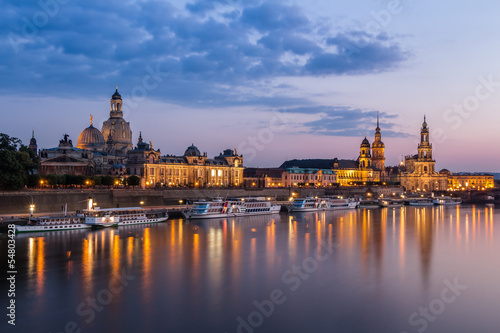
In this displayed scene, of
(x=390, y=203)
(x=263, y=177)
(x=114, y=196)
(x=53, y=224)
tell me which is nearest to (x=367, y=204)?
(x=390, y=203)

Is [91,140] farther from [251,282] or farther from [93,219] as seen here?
[251,282]

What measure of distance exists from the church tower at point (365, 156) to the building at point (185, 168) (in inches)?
1930

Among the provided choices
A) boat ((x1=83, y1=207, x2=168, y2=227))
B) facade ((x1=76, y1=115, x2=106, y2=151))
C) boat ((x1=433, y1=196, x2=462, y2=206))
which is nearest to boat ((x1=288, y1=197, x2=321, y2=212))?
boat ((x1=83, y1=207, x2=168, y2=227))

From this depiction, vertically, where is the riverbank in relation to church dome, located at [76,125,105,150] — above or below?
below

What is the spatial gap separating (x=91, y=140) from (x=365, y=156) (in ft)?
246

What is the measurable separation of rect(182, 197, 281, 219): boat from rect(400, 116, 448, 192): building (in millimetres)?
73908

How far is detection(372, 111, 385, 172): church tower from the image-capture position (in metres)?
142

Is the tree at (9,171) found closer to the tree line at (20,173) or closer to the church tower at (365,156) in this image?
the tree line at (20,173)

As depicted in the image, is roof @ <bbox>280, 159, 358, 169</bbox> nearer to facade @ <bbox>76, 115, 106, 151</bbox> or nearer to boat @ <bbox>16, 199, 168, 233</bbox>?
facade @ <bbox>76, 115, 106, 151</bbox>

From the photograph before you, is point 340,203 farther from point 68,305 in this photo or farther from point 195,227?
point 68,305

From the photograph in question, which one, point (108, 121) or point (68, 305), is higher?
point (108, 121)

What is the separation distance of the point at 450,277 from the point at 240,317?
1270 cm

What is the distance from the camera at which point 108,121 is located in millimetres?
95812

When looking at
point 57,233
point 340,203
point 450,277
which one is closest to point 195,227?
point 57,233
